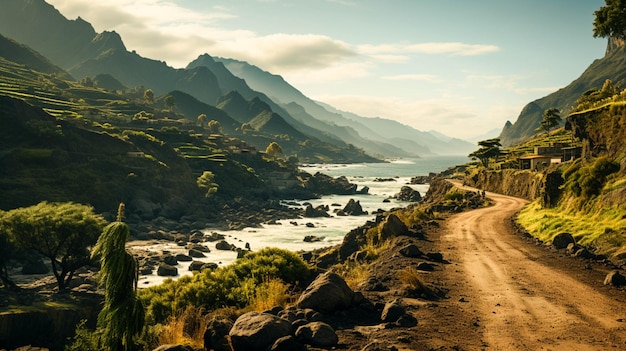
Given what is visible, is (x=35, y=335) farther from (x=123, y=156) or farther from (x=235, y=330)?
(x=123, y=156)

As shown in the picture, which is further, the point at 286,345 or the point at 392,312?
the point at 392,312

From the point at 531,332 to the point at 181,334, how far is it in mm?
11146

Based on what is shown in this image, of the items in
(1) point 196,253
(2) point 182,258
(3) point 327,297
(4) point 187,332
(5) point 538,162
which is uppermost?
(5) point 538,162

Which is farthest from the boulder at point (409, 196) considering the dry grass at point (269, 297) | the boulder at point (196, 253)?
the dry grass at point (269, 297)

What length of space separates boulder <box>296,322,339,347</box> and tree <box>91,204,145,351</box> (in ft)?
15.8

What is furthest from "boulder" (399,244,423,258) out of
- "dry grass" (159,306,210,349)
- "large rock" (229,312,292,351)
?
"large rock" (229,312,292,351)

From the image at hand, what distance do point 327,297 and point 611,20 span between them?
49.8 metres

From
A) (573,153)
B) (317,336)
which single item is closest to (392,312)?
(317,336)

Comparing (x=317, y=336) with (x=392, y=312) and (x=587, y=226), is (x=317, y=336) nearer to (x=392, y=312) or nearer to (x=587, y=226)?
(x=392, y=312)

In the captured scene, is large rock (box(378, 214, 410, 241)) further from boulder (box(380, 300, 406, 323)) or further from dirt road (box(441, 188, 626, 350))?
boulder (box(380, 300, 406, 323))

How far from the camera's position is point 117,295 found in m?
12.0

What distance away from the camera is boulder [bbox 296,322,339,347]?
1162cm

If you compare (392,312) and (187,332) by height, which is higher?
(392,312)

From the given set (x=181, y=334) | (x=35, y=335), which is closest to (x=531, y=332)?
(x=181, y=334)
